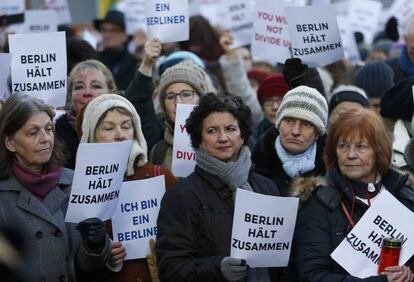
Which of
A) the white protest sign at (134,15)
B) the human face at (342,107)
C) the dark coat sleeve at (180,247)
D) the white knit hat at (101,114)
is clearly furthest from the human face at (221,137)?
the white protest sign at (134,15)

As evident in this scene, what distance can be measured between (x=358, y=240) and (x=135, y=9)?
7049mm

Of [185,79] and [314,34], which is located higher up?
[314,34]

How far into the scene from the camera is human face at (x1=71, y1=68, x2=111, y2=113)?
610cm

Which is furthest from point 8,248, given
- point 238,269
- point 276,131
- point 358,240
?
point 276,131

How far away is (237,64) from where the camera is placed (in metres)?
8.12

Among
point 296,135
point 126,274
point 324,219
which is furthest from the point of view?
point 296,135

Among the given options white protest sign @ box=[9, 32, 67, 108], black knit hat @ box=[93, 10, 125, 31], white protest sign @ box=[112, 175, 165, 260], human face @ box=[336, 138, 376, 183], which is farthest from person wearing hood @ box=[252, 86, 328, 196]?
black knit hat @ box=[93, 10, 125, 31]

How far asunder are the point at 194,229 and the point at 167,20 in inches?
97.5

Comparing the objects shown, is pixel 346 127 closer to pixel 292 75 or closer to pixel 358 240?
pixel 358 240

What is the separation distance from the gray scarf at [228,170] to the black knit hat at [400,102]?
1.70 m

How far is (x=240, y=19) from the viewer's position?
9422 mm

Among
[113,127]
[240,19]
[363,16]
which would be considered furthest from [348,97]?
[363,16]

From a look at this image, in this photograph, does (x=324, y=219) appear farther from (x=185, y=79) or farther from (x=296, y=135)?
(x=185, y=79)

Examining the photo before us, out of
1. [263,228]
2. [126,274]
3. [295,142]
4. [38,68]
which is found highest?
[38,68]
